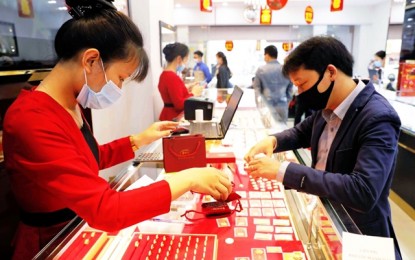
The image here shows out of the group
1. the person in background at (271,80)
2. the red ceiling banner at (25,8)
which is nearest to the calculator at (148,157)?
the red ceiling banner at (25,8)

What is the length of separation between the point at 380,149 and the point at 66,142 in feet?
3.51

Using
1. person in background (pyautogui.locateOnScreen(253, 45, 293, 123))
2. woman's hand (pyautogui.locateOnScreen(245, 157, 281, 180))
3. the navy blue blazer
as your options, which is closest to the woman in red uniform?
woman's hand (pyautogui.locateOnScreen(245, 157, 281, 180))

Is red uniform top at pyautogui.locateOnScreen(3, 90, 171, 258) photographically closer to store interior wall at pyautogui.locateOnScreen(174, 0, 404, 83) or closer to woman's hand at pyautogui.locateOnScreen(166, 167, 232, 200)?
woman's hand at pyautogui.locateOnScreen(166, 167, 232, 200)

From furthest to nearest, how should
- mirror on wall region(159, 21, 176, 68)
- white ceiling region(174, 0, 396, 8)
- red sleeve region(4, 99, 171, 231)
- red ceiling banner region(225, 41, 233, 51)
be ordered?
red ceiling banner region(225, 41, 233, 51) → white ceiling region(174, 0, 396, 8) → mirror on wall region(159, 21, 176, 68) → red sleeve region(4, 99, 171, 231)

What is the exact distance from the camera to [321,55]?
132 cm

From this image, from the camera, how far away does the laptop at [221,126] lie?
2.29m

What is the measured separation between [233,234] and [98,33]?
80cm

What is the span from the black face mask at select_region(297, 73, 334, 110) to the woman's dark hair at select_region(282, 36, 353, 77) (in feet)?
0.21

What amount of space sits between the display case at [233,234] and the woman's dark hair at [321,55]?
552 millimetres

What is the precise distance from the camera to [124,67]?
105 cm

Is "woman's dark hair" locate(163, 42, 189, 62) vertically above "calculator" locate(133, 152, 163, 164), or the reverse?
"woman's dark hair" locate(163, 42, 189, 62)

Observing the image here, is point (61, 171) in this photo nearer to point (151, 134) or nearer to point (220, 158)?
point (151, 134)

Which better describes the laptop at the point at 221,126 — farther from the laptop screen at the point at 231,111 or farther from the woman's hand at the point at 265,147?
the woman's hand at the point at 265,147

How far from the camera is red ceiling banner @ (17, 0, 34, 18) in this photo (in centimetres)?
182
